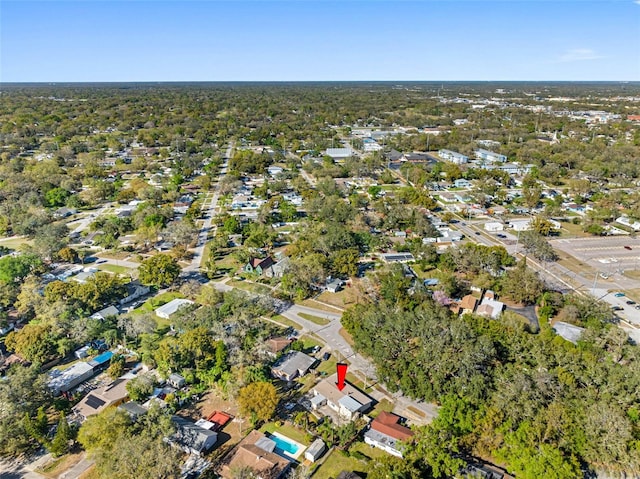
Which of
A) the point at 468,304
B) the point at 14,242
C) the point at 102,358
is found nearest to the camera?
the point at 102,358

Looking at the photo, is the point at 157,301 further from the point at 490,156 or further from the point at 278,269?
the point at 490,156

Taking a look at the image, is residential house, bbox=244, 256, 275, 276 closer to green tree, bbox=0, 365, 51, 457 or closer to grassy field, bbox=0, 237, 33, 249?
green tree, bbox=0, 365, 51, 457

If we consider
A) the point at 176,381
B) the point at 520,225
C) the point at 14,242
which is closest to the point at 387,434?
the point at 176,381

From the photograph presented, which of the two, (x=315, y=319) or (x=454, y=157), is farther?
(x=454, y=157)

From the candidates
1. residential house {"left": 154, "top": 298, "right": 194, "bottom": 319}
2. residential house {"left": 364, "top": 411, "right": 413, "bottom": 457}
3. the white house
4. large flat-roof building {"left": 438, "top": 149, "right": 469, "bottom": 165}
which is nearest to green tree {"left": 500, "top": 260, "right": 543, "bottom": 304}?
residential house {"left": 364, "top": 411, "right": 413, "bottom": 457}

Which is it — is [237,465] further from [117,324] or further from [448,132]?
[448,132]

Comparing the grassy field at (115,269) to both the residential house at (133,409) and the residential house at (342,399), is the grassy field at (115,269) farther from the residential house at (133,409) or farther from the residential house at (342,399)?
the residential house at (342,399)
